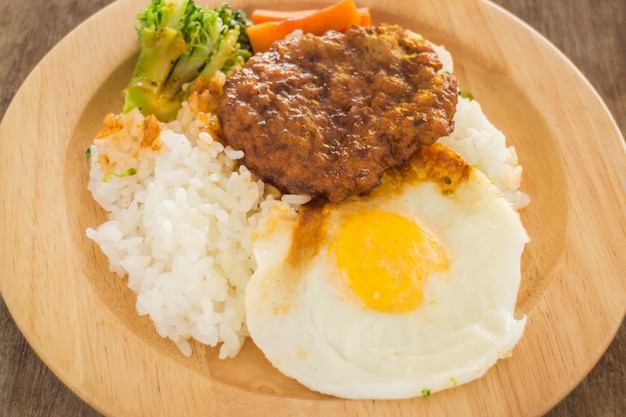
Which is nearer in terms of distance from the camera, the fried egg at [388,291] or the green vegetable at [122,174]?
the fried egg at [388,291]

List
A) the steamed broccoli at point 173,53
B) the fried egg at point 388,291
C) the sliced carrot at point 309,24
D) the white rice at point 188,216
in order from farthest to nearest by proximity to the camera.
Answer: the sliced carrot at point 309,24 → the steamed broccoli at point 173,53 → the white rice at point 188,216 → the fried egg at point 388,291

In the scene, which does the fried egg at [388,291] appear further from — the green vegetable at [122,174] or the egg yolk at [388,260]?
the green vegetable at [122,174]

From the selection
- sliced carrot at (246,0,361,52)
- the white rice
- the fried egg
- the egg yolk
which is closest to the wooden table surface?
the white rice

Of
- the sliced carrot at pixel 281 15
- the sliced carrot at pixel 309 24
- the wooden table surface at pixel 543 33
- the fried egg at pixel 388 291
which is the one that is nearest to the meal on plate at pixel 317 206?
the fried egg at pixel 388 291

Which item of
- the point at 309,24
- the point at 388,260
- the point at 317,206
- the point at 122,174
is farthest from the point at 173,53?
the point at 388,260

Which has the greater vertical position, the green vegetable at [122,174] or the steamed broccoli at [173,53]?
the steamed broccoli at [173,53]

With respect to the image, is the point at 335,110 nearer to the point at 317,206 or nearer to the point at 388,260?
the point at 317,206
